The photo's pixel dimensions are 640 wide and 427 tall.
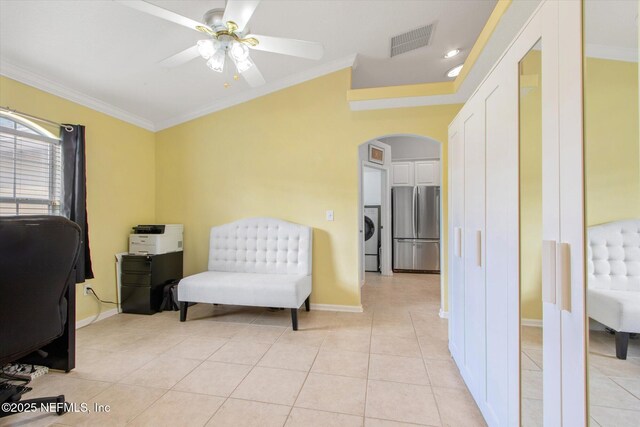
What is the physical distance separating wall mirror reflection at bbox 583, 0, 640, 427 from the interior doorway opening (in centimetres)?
428

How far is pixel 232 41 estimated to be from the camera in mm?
1777

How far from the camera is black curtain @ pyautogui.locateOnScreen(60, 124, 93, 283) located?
8.52ft

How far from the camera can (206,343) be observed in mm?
2340

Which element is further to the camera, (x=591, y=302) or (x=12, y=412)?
(x=12, y=412)

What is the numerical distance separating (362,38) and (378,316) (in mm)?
3019

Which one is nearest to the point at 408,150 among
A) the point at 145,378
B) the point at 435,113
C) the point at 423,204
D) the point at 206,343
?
the point at 423,204

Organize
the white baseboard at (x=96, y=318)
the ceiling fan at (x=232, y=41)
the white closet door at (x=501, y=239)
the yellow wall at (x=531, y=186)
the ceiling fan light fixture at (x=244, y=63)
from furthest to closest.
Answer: the white baseboard at (x=96, y=318)
the ceiling fan light fixture at (x=244, y=63)
the ceiling fan at (x=232, y=41)
the white closet door at (x=501, y=239)
the yellow wall at (x=531, y=186)

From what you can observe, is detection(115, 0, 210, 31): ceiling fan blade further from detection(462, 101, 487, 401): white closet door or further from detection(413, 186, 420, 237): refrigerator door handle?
detection(413, 186, 420, 237): refrigerator door handle

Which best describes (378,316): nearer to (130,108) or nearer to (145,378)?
(145,378)

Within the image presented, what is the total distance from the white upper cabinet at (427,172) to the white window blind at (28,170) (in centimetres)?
541

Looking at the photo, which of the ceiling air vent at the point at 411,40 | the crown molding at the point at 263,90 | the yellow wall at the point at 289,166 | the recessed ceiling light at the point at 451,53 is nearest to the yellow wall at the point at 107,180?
the yellow wall at the point at 289,166

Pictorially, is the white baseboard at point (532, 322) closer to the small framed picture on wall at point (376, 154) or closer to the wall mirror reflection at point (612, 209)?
the wall mirror reflection at point (612, 209)

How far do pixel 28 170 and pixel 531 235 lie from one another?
378 cm

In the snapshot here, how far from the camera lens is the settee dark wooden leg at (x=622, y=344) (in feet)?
2.20
